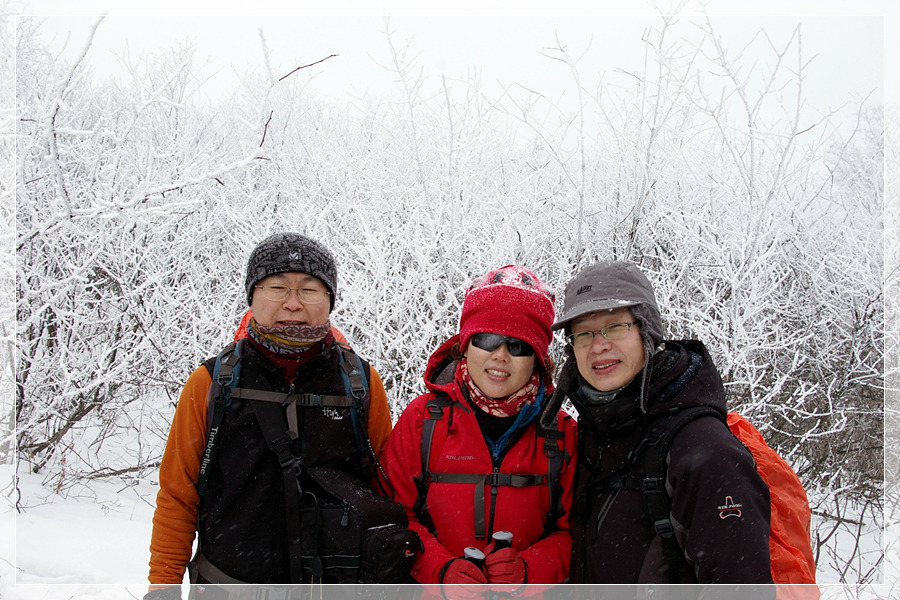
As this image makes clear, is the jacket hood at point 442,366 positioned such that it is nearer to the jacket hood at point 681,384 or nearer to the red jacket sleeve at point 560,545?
the red jacket sleeve at point 560,545

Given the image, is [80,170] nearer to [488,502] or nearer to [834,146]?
[488,502]

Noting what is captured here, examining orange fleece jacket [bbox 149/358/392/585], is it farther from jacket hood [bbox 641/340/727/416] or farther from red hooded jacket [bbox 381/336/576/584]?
jacket hood [bbox 641/340/727/416]

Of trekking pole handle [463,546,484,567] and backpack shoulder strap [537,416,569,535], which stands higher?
backpack shoulder strap [537,416,569,535]

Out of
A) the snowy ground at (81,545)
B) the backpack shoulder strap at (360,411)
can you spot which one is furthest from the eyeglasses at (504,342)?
the snowy ground at (81,545)

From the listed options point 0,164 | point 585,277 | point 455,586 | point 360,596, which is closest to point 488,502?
point 455,586

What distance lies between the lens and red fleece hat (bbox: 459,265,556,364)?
2.01 meters

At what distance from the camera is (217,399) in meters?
1.84

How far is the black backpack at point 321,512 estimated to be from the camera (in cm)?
180

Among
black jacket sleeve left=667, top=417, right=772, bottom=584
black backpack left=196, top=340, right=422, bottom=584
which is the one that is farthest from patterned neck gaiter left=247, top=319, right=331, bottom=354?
black jacket sleeve left=667, top=417, right=772, bottom=584

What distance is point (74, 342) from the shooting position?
554 cm

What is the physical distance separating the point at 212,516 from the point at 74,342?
4.71m

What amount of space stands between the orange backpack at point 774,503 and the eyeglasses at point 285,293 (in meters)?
1.15

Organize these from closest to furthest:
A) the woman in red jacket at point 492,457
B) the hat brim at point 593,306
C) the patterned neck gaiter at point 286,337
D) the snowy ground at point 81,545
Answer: the hat brim at point 593,306 → the woman in red jacket at point 492,457 → the patterned neck gaiter at point 286,337 → the snowy ground at point 81,545

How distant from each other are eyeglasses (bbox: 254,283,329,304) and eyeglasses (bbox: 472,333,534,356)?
23.2 inches
